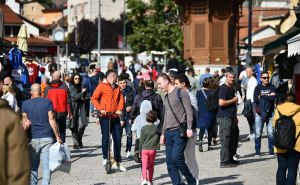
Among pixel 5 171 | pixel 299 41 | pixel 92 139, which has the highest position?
pixel 299 41

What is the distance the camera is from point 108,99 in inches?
618

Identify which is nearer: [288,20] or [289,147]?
[289,147]

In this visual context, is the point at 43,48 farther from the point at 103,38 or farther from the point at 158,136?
the point at 158,136

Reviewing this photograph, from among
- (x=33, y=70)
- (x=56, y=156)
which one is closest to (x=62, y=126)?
(x=56, y=156)

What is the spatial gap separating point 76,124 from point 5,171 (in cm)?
1448

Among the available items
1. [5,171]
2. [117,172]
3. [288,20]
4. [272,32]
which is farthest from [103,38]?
[5,171]

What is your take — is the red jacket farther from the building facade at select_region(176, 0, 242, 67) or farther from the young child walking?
the building facade at select_region(176, 0, 242, 67)

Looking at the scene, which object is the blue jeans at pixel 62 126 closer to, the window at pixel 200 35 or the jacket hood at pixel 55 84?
the jacket hood at pixel 55 84

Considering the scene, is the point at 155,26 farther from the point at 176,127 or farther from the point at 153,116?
the point at 176,127

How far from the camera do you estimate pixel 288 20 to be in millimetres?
58688

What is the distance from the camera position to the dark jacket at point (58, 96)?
54.7 ft

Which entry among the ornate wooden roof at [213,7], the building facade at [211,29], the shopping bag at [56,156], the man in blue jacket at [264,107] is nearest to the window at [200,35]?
the building facade at [211,29]

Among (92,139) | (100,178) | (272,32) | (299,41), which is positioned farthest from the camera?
(272,32)

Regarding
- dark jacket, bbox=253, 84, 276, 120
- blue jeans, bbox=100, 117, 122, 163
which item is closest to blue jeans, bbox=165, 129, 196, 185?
blue jeans, bbox=100, 117, 122, 163
